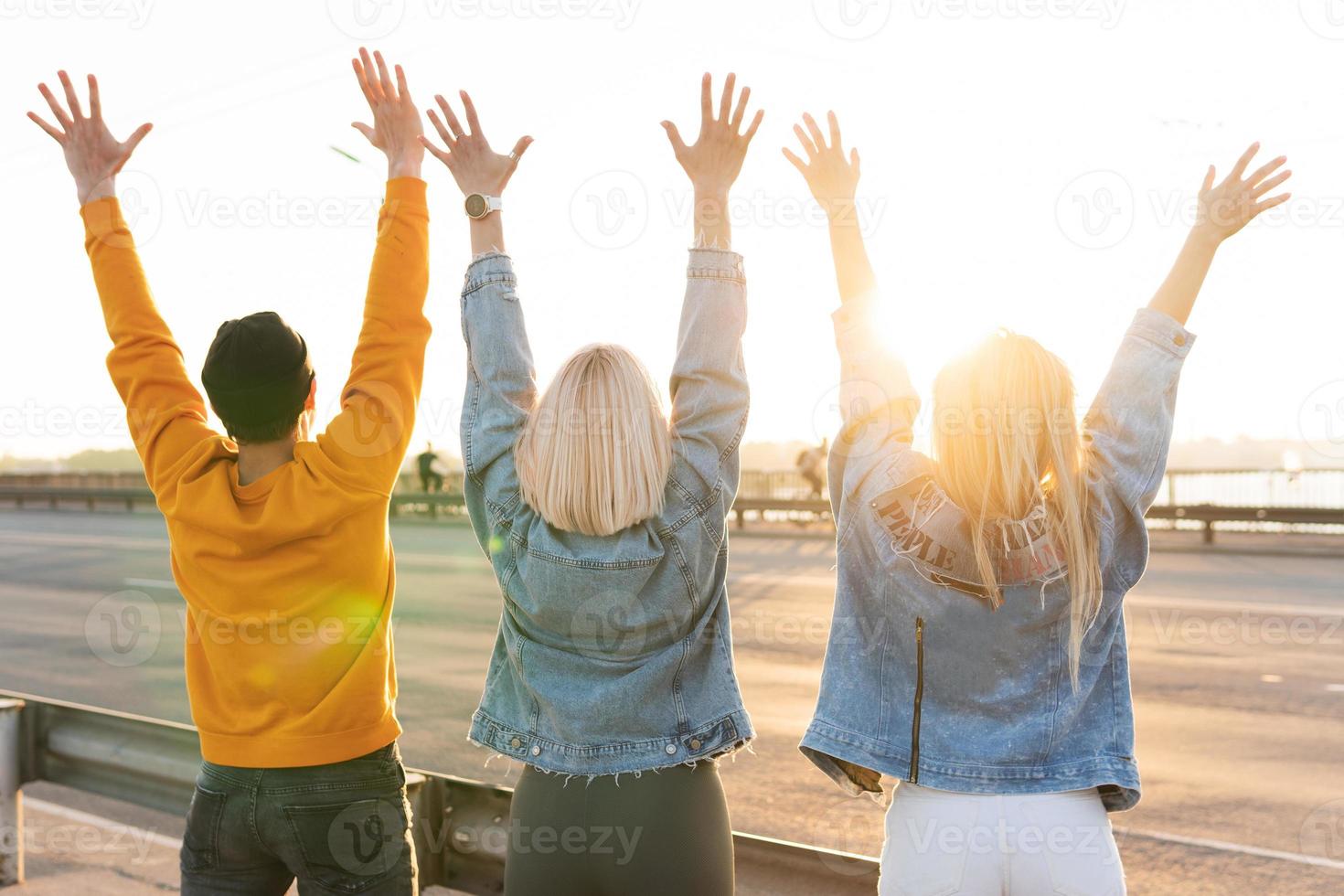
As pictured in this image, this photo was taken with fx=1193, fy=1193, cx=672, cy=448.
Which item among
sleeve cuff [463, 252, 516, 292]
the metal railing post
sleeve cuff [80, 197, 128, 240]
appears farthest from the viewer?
the metal railing post

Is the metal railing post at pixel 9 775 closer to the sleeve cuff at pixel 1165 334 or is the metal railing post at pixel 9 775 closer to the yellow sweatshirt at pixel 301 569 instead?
the yellow sweatshirt at pixel 301 569

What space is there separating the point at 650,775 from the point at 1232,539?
70.9 ft

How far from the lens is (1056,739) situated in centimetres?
223

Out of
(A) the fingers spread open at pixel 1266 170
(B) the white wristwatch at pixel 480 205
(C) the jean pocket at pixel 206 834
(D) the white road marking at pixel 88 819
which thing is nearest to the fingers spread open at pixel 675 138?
(B) the white wristwatch at pixel 480 205

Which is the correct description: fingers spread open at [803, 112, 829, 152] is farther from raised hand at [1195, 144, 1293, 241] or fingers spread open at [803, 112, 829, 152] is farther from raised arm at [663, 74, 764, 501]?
raised hand at [1195, 144, 1293, 241]

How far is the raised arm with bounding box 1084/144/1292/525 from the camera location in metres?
2.27

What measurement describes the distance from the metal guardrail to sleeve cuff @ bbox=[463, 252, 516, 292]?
1323 mm

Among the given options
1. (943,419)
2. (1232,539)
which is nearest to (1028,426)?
(943,419)

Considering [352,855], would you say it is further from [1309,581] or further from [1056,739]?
[1309,581]

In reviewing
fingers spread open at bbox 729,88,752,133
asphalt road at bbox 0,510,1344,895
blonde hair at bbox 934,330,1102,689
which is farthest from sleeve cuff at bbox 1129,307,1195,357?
asphalt road at bbox 0,510,1344,895

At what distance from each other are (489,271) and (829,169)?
31.9 inches

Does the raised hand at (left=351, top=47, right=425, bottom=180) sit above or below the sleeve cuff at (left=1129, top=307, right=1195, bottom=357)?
above

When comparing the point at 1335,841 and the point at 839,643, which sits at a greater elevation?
the point at 839,643

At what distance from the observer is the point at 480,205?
284 cm
